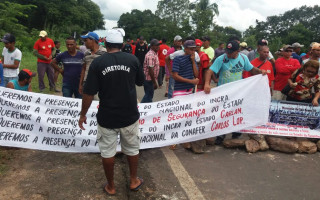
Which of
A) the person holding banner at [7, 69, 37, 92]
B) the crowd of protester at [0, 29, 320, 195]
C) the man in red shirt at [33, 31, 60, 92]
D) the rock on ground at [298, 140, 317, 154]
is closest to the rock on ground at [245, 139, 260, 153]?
the crowd of protester at [0, 29, 320, 195]

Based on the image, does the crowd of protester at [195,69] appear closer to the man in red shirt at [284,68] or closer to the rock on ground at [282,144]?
the man in red shirt at [284,68]

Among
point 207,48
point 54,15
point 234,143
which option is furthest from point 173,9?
point 234,143

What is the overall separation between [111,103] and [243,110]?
8.63ft

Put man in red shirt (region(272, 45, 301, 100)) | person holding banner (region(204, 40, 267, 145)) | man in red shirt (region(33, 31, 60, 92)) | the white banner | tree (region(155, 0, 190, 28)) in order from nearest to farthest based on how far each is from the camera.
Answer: the white banner → person holding banner (region(204, 40, 267, 145)) → man in red shirt (region(272, 45, 301, 100)) → man in red shirt (region(33, 31, 60, 92)) → tree (region(155, 0, 190, 28))

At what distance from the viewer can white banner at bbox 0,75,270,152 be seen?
13.4ft

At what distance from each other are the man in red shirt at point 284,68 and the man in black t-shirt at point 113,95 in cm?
376

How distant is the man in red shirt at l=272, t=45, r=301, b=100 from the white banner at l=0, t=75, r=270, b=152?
1282mm

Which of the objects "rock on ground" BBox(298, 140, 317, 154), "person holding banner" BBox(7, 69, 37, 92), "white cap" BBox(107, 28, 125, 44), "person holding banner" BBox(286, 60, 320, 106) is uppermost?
"white cap" BBox(107, 28, 125, 44)

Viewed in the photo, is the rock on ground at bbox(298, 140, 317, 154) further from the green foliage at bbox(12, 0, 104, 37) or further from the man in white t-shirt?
the green foliage at bbox(12, 0, 104, 37)

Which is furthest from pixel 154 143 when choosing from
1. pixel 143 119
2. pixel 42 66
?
pixel 42 66

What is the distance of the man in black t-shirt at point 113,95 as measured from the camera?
2.81 m

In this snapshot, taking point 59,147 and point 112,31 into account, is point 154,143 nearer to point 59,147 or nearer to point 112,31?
point 59,147

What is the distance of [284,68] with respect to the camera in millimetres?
5609

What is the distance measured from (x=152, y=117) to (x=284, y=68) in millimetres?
3155
